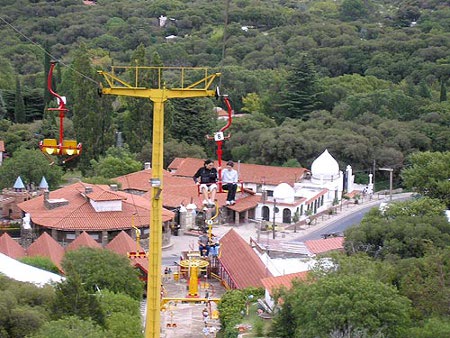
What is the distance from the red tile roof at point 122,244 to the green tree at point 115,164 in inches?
516

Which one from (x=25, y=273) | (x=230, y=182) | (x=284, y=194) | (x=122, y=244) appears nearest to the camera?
(x=230, y=182)

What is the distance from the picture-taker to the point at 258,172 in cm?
5106

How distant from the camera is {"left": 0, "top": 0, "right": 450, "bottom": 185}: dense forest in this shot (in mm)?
55150

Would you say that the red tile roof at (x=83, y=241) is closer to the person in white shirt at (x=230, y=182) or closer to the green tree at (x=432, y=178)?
the green tree at (x=432, y=178)

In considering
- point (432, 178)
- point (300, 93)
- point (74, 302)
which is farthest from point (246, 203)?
point (74, 302)

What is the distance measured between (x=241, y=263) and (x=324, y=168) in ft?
54.3

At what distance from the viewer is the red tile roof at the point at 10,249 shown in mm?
34656

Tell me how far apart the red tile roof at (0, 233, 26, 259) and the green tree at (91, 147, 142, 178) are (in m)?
14.5

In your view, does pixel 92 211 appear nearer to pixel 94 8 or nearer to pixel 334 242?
pixel 334 242

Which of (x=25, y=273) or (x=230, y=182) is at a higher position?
(x=230, y=182)

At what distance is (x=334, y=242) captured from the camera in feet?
123

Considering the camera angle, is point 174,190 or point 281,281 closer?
point 281,281

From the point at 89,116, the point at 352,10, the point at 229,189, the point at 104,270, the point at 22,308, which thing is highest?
the point at 229,189

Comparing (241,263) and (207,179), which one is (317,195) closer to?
(241,263)
